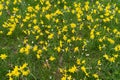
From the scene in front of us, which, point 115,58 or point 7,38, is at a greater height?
point 7,38

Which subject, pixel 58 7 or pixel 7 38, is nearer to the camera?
pixel 7 38

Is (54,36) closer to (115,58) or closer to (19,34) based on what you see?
(19,34)

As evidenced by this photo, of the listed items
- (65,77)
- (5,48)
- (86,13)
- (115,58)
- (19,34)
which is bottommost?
(65,77)

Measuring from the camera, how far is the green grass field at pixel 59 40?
7.13 meters

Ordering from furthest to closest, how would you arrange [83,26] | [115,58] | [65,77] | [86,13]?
[86,13] < [83,26] < [115,58] < [65,77]

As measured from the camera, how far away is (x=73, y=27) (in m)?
8.28

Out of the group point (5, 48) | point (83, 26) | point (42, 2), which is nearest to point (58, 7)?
point (42, 2)

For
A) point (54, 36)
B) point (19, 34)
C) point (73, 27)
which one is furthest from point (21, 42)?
point (73, 27)

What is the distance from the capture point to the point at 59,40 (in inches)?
314

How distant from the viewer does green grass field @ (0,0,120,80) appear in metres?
7.13

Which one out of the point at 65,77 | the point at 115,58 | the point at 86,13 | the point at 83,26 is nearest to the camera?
the point at 65,77

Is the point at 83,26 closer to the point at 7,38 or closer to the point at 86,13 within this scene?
the point at 86,13

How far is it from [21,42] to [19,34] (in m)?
Result: 0.39

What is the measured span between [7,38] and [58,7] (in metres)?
2.13
